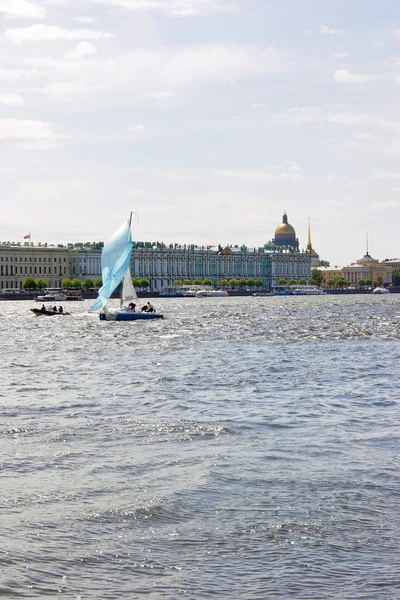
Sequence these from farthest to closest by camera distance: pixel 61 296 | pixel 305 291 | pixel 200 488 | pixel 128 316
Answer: pixel 305 291 < pixel 61 296 < pixel 128 316 < pixel 200 488

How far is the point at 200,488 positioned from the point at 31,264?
519ft

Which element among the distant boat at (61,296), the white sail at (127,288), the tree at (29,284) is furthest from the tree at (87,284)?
the white sail at (127,288)

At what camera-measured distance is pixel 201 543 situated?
1029cm

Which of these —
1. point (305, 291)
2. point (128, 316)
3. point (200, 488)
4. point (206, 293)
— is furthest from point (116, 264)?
point (305, 291)

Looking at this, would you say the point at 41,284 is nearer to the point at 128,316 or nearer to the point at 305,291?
the point at 305,291

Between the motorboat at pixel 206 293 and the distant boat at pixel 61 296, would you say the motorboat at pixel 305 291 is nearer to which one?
the motorboat at pixel 206 293

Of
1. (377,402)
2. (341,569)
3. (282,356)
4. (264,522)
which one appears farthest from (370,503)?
(282,356)

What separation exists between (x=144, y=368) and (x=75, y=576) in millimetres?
19895

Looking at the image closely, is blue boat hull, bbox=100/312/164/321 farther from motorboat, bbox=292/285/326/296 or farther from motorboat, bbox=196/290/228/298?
motorboat, bbox=292/285/326/296

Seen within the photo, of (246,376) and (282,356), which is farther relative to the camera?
(282,356)

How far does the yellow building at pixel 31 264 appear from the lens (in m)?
165

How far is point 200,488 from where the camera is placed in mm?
12359

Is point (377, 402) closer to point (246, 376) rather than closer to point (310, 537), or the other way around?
point (246, 376)

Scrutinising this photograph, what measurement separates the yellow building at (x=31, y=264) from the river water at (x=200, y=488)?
143 meters
